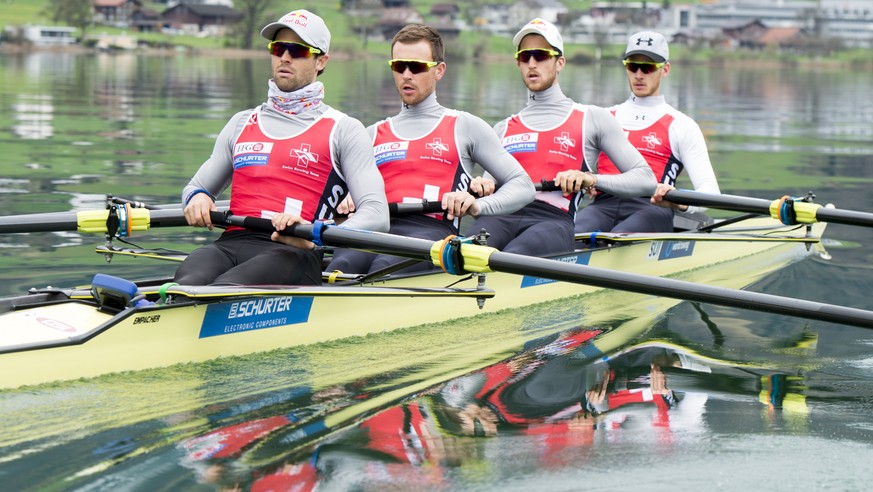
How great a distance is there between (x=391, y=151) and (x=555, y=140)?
1792mm

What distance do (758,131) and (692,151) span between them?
17.6m

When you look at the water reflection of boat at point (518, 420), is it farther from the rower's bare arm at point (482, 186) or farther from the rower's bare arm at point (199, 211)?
the rower's bare arm at point (199, 211)

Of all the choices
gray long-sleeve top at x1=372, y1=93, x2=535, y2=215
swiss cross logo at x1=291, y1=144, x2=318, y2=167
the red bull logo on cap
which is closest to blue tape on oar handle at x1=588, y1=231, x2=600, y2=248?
gray long-sleeve top at x1=372, y1=93, x2=535, y2=215

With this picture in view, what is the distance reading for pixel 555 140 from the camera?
979 cm

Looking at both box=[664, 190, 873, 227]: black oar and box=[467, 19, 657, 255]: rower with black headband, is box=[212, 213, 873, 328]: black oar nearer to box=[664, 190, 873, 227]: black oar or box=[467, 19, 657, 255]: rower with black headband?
box=[467, 19, 657, 255]: rower with black headband

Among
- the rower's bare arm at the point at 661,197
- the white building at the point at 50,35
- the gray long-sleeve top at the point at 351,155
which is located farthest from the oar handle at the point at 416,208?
the white building at the point at 50,35

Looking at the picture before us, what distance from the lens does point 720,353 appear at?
798cm

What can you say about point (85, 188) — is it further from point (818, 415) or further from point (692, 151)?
point (818, 415)

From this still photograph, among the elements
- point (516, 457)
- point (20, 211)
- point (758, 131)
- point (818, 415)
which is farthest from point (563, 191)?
point (758, 131)

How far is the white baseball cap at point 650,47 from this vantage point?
11.1 m

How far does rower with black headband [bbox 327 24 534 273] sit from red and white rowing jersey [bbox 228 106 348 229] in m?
1.11

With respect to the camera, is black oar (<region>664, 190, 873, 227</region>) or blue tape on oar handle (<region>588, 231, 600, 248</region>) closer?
blue tape on oar handle (<region>588, 231, 600, 248</region>)

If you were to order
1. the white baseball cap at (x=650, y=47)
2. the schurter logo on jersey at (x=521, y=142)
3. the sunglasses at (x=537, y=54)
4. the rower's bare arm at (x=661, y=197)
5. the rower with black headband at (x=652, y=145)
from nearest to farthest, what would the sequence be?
1. the sunglasses at (x=537, y=54)
2. the schurter logo on jersey at (x=521, y=142)
3. the rower's bare arm at (x=661, y=197)
4. the rower with black headband at (x=652, y=145)
5. the white baseball cap at (x=650, y=47)

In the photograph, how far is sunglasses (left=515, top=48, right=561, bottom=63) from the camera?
31.4 feet
